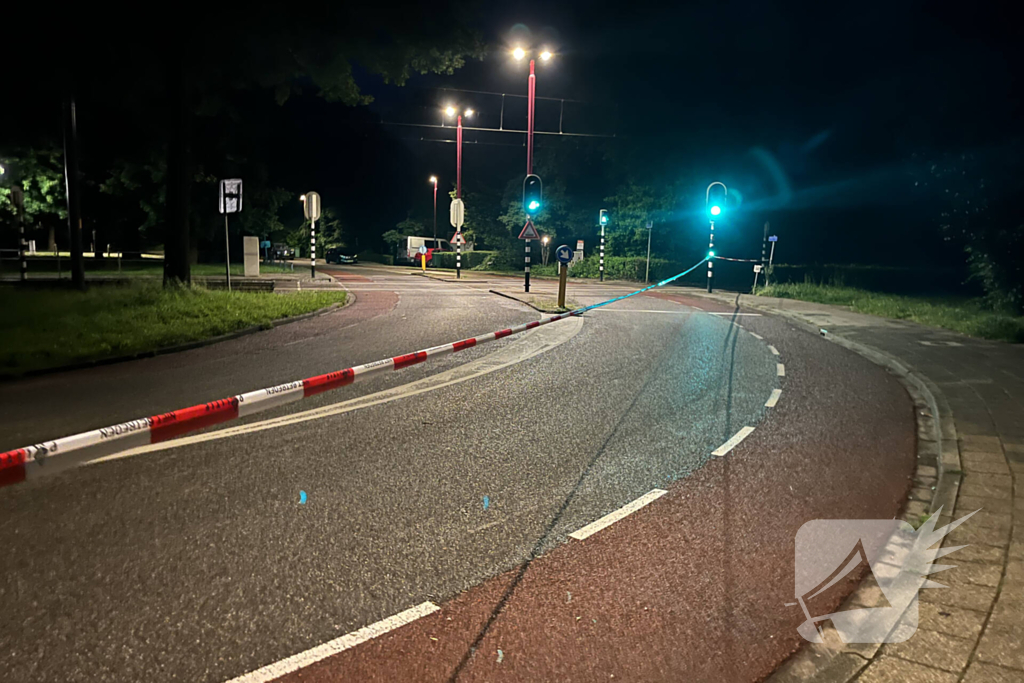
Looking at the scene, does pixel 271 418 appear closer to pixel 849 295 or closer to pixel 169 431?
pixel 169 431

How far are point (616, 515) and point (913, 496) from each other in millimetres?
2283

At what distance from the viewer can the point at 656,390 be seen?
27.5 ft

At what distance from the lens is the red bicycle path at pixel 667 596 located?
2904 millimetres

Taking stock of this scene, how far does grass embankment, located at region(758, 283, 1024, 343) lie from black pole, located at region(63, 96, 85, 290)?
21.5m

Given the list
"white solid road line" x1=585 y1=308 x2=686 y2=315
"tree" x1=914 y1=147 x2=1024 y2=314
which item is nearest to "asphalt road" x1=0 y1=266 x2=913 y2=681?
"white solid road line" x1=585 y1=308 x2=686 y2=315

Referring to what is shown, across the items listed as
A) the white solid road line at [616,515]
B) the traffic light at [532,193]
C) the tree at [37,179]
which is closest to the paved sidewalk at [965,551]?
the white solid road line at [616,515]

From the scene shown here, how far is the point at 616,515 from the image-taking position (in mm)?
4508

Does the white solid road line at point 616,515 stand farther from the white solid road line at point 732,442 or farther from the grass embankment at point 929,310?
the grass embankment at point 929,310

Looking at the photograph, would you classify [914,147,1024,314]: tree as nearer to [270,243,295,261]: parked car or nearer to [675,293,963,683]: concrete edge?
[675,293,963,683]: concrete edge

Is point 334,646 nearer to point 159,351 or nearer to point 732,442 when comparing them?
point 732,442

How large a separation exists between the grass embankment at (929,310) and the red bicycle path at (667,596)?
10.2 m

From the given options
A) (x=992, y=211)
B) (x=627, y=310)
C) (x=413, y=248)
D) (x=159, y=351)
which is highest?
(x=992, y=211)

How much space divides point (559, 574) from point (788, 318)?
619 inches

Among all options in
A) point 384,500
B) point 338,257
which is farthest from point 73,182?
point 338,257
